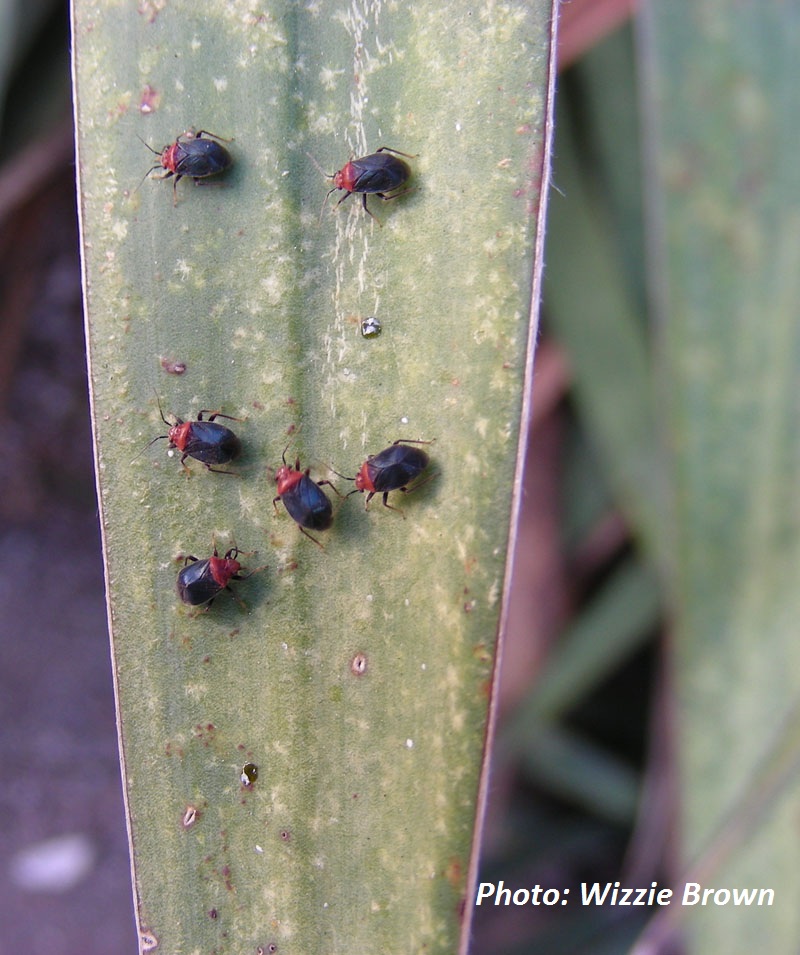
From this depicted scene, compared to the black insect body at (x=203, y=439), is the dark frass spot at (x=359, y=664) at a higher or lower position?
lower

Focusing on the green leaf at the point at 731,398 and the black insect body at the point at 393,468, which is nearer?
the black insect body at the point at 393,468

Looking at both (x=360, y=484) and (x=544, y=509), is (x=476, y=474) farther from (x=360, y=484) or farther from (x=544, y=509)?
(x=544, y=509)

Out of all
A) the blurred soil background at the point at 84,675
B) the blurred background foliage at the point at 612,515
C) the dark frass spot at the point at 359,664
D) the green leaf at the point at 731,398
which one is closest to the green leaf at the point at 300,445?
the dark frass spot at the point at 359,664

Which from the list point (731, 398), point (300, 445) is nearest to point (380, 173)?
point (300, 445)

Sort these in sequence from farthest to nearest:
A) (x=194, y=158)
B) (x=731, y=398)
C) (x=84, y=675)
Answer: (x=84, y=675) < (x=731, y=398) < (x=194, y=158)

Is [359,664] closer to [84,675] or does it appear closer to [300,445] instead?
[300,445]

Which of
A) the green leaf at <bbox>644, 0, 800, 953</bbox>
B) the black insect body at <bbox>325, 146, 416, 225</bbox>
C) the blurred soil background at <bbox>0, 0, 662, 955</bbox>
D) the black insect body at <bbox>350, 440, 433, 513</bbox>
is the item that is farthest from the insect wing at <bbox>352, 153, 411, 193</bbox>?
the blurred soil background at <bbox>0, 0, 662, 955</bbox>

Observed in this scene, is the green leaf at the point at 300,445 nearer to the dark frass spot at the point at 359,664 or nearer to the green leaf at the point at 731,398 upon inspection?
the dark frass spot at the point at 359,664
